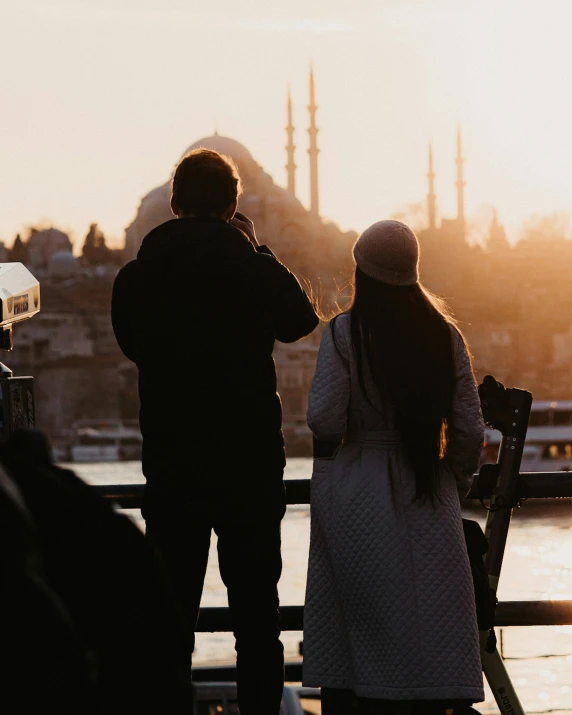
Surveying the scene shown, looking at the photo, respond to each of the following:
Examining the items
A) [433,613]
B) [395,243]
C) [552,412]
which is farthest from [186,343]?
[552,412]

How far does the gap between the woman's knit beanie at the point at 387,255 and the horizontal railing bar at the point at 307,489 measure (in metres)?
0.55

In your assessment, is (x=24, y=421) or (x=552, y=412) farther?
(x=552, y=412)

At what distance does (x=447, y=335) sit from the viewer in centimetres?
205

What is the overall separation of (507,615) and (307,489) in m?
0.45

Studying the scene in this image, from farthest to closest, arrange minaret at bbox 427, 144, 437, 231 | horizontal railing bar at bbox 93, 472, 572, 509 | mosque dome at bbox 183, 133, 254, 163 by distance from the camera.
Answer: minaret at bbox 427, 144, 437, 231 < mosque dome at bbox 183, 133, 254, 163 < horizontal railing bar at bbox 93, 472, 572, 509

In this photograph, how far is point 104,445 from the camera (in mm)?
55250

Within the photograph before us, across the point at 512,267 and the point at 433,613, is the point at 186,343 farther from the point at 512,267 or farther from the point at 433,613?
the point at 512,267

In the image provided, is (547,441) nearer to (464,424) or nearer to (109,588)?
(464,424)

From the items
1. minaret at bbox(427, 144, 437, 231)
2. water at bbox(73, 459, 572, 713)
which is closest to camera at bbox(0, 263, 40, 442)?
water at bbox(73, 459, 572, 713)

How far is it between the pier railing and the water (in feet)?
38.1

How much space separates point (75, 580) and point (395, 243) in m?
1.39

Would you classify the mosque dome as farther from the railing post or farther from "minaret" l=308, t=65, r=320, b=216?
the railing post

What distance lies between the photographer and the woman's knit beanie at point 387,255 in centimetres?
202

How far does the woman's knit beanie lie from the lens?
2021 millimetres
